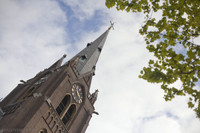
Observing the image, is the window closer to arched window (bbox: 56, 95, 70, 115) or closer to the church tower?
the church tower

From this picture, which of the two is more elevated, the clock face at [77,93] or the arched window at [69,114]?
the clock face at [77,93]

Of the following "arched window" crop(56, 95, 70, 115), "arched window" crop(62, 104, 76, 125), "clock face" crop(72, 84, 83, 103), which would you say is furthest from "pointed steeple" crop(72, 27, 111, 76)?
"arched window" crop(62, 104, 76, 125)

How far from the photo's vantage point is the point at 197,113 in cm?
487

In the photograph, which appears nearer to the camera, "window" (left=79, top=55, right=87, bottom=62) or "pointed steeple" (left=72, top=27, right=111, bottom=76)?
"pointed steeple" (left=72, top=27, right=111, bottom=76)

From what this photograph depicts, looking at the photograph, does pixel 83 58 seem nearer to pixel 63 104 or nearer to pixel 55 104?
pixel 63 104

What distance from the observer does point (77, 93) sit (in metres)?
19.0

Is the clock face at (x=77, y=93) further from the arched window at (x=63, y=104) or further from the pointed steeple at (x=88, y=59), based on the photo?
the pointed steeple at (x=88, y=59)

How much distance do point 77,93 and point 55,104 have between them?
12.9ft

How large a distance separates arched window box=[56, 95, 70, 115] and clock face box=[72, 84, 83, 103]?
760 millimetres

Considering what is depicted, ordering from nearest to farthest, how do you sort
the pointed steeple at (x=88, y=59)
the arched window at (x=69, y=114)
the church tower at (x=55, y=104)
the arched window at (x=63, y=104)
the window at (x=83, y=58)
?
the church tower at (x=55, y=104) < the arched window at (x=63, y=104) < the arched window at (x=69, y=114) < the pointed steeple at (x=88, y=59) < the window at (x=83, y=58)

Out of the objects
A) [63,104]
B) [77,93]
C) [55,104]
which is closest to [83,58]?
[77,93]

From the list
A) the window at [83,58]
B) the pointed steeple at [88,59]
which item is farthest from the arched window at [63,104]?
the window at [83,58]

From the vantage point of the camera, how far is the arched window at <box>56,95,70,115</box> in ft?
54.9

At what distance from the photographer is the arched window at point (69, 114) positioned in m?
17.2
